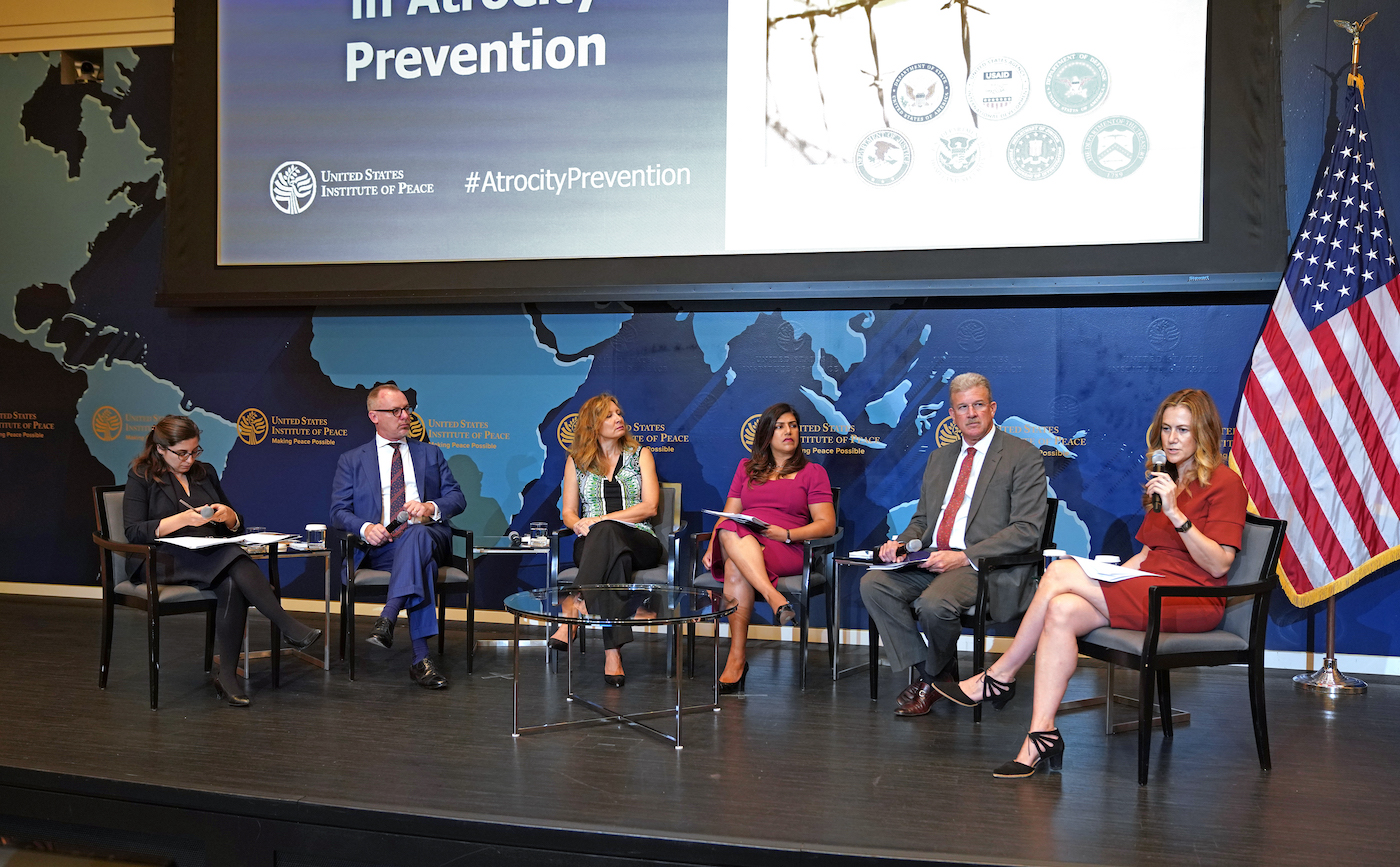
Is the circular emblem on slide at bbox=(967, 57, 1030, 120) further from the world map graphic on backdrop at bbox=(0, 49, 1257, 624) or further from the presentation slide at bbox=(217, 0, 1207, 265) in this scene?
the world map graphic on backdrop at bbox=(0, 49, 1257, 624)

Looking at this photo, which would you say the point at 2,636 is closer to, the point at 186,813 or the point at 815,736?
the point at 186,813

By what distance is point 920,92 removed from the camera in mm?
4664

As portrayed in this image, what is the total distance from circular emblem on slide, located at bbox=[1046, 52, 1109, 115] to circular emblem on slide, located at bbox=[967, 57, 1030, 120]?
0.39ft

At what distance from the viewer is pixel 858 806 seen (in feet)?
9.26

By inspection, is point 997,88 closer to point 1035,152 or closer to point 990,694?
point 1035,152

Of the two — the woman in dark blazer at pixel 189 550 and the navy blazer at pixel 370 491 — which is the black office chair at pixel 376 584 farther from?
the woman in dark blazer at pixel 189 550

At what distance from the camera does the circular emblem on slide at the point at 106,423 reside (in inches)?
243

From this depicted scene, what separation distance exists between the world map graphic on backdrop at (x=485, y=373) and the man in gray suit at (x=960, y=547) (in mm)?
981

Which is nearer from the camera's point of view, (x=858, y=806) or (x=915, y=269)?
(x=858, y=806)

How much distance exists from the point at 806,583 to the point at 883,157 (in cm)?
200

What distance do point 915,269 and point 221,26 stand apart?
156 inches

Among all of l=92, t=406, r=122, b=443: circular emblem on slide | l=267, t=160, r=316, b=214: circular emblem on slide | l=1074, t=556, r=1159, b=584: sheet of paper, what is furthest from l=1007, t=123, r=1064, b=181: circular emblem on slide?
l=92, t=406, r=122, b=443: circular emblem on slide

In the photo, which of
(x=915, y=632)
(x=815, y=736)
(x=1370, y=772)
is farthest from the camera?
(x=915, y=632)

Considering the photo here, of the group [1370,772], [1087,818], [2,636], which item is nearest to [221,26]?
[2,636]
